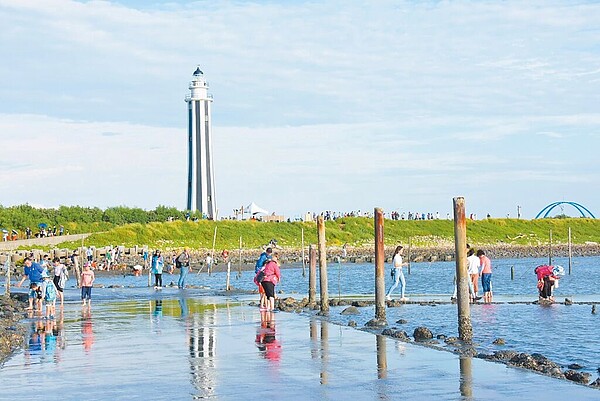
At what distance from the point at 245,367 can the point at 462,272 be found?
661cm

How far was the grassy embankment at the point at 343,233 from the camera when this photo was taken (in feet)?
291

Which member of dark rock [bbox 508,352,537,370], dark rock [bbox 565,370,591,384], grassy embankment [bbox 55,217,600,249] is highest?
grassy embankment [bbox 55,217,600,249]

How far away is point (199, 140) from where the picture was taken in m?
91.9

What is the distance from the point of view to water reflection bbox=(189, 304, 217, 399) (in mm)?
15154

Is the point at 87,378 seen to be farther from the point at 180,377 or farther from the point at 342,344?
the point at 342,344

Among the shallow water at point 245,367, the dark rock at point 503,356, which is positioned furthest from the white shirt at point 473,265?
the dark rock at point 503,356

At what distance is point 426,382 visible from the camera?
1524 centimetres

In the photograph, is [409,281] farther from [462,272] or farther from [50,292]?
[462,272]

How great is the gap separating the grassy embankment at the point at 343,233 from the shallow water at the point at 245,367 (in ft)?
190

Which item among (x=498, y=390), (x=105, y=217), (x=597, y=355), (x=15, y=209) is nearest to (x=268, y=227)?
(x=105, y=217)

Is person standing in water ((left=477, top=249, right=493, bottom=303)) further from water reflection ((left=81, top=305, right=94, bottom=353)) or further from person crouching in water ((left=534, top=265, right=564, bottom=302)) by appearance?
water reflection ((left=81, top=305, right=94, bottom=353))

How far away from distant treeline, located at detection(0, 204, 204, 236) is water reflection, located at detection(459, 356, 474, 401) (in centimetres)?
7212

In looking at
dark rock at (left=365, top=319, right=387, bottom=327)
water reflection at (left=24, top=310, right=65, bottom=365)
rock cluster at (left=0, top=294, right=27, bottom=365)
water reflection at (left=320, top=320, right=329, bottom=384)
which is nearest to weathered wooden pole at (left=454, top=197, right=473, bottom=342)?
water reflection at (left=320, top=320, right=329, bottom=384)

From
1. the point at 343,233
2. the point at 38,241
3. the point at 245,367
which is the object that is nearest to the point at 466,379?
the point at 245,367
